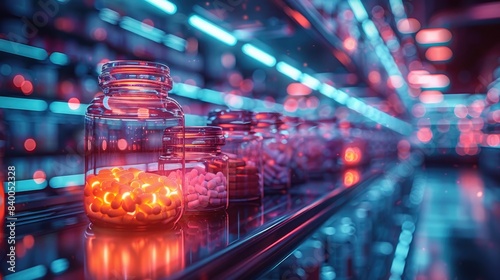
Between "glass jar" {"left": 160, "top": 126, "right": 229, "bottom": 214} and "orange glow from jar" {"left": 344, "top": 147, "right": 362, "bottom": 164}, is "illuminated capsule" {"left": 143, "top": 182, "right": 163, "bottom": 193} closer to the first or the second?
"glass jar" {"left": 160, "top": 126, "right": 229, "bottom": 214}

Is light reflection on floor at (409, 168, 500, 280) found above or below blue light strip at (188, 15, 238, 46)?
below

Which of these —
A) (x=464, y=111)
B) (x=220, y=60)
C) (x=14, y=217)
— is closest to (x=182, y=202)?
(x=14, y=217)

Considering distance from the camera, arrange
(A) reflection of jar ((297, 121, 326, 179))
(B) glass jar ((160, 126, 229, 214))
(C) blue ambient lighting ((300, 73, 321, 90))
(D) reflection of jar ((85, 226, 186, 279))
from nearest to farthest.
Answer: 1. (D) reflection of jar ((85, 226, 186, 279))
2. (B) glass jar ((160, 126, 229, 214))
3. (A) reflection of jar ((297, 121, 326, 179))
4. (C) blue ambient lighting ((300, 73, 321, 90))

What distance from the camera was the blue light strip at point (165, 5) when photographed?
1499mm

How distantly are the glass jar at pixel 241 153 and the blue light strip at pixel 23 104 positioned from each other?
3.52 feet

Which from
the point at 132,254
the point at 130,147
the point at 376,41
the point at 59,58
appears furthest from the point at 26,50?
the point at 376,41

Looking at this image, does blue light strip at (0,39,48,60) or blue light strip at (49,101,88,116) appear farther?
blue light strip at (49,101,88,116)

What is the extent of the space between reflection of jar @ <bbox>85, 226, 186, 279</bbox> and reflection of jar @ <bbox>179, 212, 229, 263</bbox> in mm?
14

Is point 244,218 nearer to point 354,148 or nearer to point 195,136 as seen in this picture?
point 195,136

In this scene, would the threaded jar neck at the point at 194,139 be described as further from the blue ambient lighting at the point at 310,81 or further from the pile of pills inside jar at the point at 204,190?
the blue ambient lighting at the point at 310,81

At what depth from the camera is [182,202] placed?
739 millimetres

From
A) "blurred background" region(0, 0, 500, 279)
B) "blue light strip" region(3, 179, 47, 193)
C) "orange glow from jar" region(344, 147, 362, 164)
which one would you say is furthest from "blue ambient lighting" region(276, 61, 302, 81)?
"blue light strip" region(3, 179, 47, 193)

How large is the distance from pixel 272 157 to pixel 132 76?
0.67 m

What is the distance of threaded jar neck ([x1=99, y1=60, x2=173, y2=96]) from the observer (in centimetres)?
73
